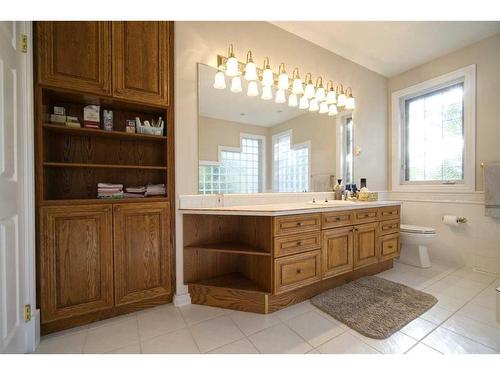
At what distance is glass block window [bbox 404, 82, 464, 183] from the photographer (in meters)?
2.69

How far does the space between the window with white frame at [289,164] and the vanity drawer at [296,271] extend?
2.59ft

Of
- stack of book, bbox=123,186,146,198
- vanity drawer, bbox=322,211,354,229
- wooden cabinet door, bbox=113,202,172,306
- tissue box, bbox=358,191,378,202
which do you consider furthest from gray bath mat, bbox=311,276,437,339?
stack of book, bbox=123,186,146,198

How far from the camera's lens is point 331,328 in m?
1.49

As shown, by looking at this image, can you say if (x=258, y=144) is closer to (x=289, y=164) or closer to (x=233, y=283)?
(x=289, y=164)

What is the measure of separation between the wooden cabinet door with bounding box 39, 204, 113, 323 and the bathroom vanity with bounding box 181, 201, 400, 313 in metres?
0.59

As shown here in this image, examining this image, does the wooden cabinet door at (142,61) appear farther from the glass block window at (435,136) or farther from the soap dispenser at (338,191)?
the glass block window at (435,136)

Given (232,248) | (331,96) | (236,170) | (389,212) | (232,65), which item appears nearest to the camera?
(232,248)

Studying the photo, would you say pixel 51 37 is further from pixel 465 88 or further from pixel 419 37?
pixel 465 88

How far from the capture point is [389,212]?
2.43 metres

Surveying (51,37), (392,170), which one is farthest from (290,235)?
(392,170)

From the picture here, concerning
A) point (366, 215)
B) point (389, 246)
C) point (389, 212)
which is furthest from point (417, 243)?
point (366, 215)

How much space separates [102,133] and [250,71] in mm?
1369

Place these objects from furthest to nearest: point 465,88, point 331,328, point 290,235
→ point 465,88
point 290,235
point 331,328
